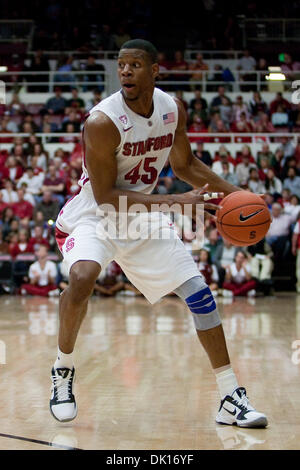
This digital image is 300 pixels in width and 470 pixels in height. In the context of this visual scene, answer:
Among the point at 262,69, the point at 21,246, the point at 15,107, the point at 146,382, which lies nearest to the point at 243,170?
the point at 21,246

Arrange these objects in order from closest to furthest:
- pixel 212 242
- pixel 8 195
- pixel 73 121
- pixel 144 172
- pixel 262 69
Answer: pixel 144 172
pixel 212 242
pixel 8 195
pixel 73 121
pixel 262 69

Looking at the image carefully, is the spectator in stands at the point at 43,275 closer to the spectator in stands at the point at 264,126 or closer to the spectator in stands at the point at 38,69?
the spectator in stands at the point at 264,126

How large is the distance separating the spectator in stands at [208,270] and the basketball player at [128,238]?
8.78 meters

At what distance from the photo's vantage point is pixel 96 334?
902 cm

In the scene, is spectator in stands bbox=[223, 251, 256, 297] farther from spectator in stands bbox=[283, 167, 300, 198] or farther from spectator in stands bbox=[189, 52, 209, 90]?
spectator in stands bbox=[189, 52, 209, 90]

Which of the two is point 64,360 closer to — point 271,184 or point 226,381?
point 226,381

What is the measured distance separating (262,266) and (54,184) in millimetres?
4447

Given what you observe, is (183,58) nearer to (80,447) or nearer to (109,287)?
(109,287)

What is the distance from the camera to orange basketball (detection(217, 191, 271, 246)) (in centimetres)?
488

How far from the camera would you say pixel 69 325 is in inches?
194

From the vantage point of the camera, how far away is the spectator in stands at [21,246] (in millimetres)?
14594

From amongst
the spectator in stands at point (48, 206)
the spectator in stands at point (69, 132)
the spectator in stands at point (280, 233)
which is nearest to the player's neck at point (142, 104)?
the spectator in stands at point (280, 233)
